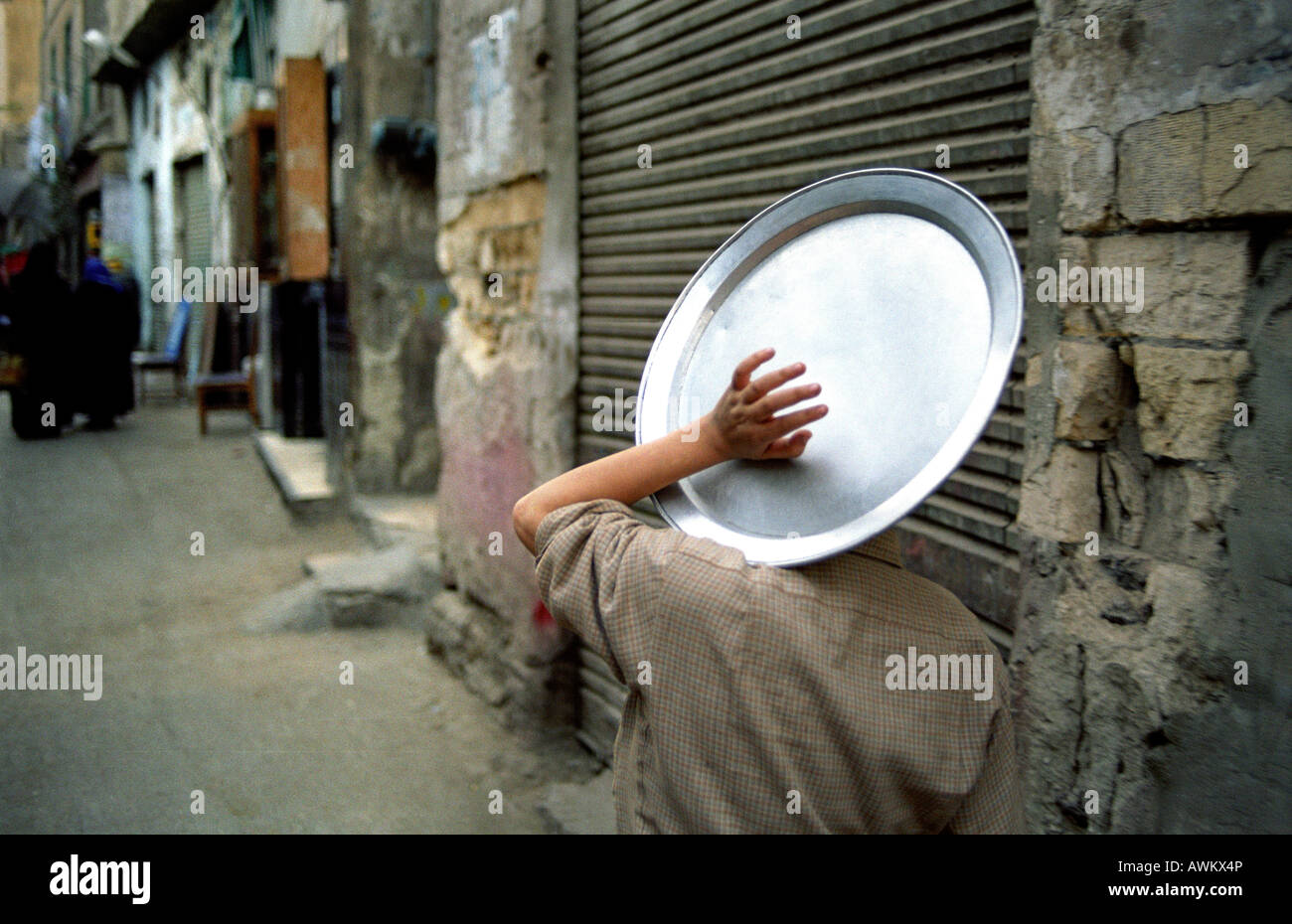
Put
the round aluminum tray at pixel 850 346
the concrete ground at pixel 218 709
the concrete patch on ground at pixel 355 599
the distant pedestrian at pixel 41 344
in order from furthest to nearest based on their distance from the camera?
1. the distant pedestrian at pixel 41 344
2. the concrete patch on ground at pixel 355 599
3. the concrete ground at pixel 218 709
4. the round aluminum tray at pixel 850 346

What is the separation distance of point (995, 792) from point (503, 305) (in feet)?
11.2

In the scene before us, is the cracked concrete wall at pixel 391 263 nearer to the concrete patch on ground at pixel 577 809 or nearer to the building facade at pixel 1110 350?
the concrete patch on ground at pixel 577 809

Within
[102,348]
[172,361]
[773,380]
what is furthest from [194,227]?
[773,380]

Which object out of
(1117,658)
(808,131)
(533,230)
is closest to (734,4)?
(808,131)

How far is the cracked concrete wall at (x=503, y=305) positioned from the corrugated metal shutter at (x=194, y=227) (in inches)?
431

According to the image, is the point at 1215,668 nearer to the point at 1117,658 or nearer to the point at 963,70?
the point at 1117,658

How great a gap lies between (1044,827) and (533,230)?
9.40 ft

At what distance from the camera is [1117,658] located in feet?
6.27

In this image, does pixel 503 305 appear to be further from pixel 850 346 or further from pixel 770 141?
pixel 850 346

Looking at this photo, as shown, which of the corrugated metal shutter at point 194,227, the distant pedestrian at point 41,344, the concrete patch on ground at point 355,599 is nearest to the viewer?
the concrete patch on ground at point 355,599

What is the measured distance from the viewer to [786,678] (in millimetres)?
1249

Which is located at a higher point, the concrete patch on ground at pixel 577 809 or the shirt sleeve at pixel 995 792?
the shirt sleeve at pixel 995 792

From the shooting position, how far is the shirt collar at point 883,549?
1.31 m

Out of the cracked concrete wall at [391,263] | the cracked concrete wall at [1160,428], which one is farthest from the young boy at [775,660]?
the cracked concrete wall at [391,263]
